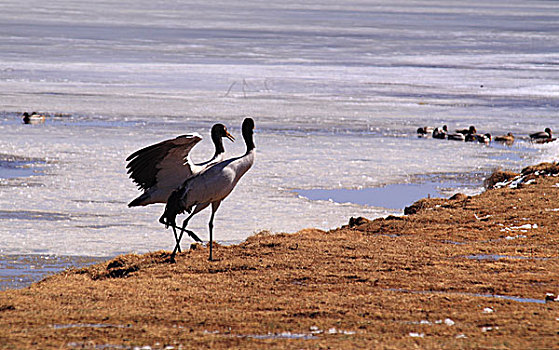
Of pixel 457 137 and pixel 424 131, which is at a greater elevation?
pixel 424 131

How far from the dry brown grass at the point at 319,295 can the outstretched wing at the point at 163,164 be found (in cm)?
80

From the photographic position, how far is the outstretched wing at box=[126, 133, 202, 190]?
8.48 meters

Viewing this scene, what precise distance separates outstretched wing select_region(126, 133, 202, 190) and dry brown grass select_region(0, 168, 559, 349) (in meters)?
0.80

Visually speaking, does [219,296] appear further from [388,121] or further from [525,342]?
[388,121]

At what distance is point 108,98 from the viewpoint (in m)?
24.3

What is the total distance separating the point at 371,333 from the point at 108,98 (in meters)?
19.7

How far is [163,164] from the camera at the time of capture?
8703 mm

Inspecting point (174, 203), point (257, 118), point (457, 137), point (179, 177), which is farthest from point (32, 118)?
point (174, 203)

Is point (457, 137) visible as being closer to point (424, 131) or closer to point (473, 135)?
point (473, 135)

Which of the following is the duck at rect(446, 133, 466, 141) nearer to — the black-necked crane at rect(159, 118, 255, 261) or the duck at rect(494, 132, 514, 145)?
the duck at rect(494, 132, 514, 145)

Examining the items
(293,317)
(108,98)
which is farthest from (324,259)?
(108,98)

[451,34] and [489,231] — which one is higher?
[451,34]

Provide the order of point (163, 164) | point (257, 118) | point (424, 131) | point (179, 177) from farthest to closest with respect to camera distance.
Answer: point (257, 118)
point (424, 131)
point (179, 177)
point (163, 164)

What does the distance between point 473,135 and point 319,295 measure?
1291cm
